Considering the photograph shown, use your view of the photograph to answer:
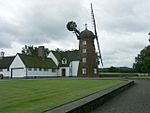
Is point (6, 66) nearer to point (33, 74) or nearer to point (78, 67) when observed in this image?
point (33, 74)

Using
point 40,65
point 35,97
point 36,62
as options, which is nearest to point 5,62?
point 36,62

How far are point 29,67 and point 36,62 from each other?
4333 mm

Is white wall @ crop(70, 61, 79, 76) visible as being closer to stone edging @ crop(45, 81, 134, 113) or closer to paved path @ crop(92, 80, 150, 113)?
paved path @ crop(92, 80, 150, 113)

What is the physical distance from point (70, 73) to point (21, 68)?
50.3 ft

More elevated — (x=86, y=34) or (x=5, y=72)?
(x=86, y=34)

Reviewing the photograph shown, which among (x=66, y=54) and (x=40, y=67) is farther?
(x=66, y=54)

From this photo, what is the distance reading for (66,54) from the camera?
291 ft

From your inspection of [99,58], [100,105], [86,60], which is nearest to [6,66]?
[86,60]

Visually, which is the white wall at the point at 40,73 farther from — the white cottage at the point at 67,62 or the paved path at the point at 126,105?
the paved path at the point at 126,105

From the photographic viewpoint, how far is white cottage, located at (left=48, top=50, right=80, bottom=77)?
276ft

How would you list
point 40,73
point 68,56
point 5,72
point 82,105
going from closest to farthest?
point 82,105 → point 40,73 → point 5,72 → point 68,56

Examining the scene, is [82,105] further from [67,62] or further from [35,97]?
[67,62]

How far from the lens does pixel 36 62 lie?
7862 cm

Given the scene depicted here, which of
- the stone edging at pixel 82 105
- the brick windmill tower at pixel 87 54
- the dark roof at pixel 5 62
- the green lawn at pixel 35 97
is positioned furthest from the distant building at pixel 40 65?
the stone edging at pixel 82 105
